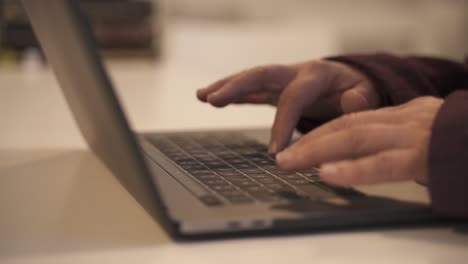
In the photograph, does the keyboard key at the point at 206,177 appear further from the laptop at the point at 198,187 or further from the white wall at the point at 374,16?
the white wall at the point at 374,16

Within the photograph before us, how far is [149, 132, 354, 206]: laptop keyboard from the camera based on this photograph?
47 cm

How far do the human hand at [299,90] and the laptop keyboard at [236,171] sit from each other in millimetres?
48

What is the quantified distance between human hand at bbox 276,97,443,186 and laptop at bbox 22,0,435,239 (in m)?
0.02

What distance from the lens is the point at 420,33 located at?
253cm

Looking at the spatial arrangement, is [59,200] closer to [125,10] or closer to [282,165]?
[282,165]

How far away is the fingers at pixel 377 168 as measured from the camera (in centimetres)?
46

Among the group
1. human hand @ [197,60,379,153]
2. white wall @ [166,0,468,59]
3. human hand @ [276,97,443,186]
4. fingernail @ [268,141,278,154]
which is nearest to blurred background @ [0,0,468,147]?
white wall @ [166,0,468,59]

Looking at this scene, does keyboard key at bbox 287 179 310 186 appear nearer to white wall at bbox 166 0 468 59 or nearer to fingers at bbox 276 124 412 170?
fingers at bbox 276 124 412 170

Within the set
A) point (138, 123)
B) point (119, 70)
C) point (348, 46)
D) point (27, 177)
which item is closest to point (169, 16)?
point (348, 46)

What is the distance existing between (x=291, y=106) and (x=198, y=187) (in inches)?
7.7

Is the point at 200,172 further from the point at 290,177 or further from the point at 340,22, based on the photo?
the point at 340,22

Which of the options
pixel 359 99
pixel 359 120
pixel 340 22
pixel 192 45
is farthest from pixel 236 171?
pixel 340 22

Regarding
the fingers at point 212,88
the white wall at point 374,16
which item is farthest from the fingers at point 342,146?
the white wall at point 374,16

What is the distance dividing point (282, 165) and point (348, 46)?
1.97 meters
